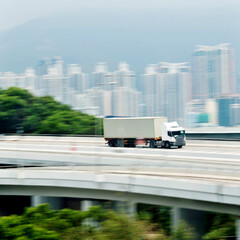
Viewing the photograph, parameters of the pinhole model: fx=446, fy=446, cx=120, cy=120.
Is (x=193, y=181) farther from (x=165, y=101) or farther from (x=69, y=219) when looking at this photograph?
(x=165, y=101)

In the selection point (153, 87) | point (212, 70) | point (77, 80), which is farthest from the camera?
point (77, 80)

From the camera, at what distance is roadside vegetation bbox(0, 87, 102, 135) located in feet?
146

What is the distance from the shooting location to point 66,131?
43469 mm

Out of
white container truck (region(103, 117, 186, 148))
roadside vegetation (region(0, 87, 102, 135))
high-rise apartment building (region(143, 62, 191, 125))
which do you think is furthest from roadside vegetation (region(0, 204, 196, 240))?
high-rise apartment building (region(143, 62, 191, 125))

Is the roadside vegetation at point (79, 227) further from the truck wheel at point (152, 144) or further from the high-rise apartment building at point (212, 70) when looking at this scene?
the high-rise apartment building at point (212, 70)

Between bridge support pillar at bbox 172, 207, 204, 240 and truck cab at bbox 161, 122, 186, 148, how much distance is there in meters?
11.6

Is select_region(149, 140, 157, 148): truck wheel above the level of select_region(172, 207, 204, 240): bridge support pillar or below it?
above

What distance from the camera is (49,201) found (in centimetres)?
2084

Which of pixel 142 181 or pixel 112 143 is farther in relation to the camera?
pixel 112 143

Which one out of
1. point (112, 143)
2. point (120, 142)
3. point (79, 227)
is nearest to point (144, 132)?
point (120, 142)

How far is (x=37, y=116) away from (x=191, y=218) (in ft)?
110

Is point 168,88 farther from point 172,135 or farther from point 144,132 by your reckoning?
point 172,135

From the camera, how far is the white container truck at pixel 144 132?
28.8 metres

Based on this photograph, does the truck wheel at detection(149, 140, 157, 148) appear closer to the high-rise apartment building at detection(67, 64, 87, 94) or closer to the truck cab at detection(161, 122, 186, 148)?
the truck cab at detection(161, 122, 186, 148)
